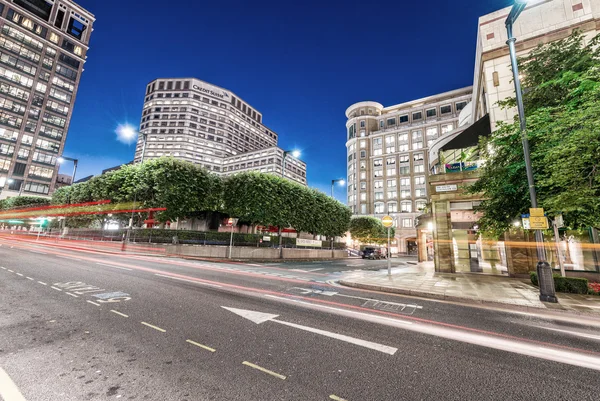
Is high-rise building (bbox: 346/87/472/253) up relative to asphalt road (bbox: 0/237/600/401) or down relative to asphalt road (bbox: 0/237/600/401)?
up

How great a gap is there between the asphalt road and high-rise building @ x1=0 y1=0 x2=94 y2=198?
83.8 metres

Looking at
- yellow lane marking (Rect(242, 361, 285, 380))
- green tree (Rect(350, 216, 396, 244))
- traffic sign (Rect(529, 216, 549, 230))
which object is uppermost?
green tree (Rect(350, 216, 396, 244))

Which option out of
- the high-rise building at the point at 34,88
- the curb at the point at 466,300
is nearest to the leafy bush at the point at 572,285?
the curb at the point at 466,300

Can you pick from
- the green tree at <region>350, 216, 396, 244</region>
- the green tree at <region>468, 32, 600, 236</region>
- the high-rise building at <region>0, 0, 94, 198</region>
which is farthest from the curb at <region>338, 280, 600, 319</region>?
the high-rise building at <region>0, 0, 94, 198</region>

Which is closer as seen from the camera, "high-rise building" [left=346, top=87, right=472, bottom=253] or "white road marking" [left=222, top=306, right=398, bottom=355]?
"white road marking" [left=222, top=306, right=398, bottom=355]

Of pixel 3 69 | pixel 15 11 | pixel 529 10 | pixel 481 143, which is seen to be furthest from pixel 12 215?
pixel 529 10

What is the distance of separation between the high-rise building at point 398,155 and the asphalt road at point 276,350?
61.0 metres

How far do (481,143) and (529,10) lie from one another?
17714 millimetres

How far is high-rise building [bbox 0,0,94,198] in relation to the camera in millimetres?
62500

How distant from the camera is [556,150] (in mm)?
8305

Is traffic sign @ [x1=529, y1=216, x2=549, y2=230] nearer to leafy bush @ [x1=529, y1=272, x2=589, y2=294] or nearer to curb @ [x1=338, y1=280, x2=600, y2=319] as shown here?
curb @ [x1=338, y1=280, x2=600, y2=319]

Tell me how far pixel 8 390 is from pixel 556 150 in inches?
530

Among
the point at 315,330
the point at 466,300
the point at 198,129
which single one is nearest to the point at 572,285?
the point at 466,300

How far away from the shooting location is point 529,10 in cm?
1978
